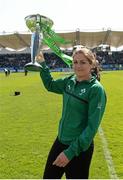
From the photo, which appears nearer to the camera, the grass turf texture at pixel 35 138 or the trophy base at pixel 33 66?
the trophy base at pixel 33 66

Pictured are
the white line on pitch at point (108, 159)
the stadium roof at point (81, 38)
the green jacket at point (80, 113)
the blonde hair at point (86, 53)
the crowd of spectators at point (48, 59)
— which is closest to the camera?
the green jacket at point (80, 113)

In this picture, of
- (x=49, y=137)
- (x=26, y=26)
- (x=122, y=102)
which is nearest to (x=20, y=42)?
(x=122, y=102)

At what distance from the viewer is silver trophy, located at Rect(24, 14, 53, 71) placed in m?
5.20

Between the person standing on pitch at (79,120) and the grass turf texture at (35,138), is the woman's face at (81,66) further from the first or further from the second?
the grass turf texture at (35,138)

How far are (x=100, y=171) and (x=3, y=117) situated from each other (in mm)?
8079

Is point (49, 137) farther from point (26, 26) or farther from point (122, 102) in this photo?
point (122, 102)

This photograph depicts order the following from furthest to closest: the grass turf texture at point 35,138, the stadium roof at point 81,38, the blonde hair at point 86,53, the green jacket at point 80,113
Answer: the stadium roof at point 81,38 < the grass turf texture at point 35,138 < the blonde hair at point 86,53 < the green jacket at point 80,113

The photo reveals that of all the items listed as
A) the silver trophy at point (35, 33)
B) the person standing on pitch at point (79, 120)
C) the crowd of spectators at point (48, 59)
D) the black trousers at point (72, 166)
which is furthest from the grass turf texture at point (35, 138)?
the crowd of spectators at point (48, 59)

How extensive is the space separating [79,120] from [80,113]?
0.08 metres

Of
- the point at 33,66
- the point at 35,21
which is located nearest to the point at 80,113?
the point at 33,66

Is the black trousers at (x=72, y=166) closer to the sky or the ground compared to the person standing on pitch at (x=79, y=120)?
closer to the ground

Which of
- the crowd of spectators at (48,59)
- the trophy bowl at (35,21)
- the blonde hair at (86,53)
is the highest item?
the trophy bowl at (35,21)

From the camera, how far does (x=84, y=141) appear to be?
4.71 m

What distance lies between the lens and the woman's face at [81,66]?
4.88 m
